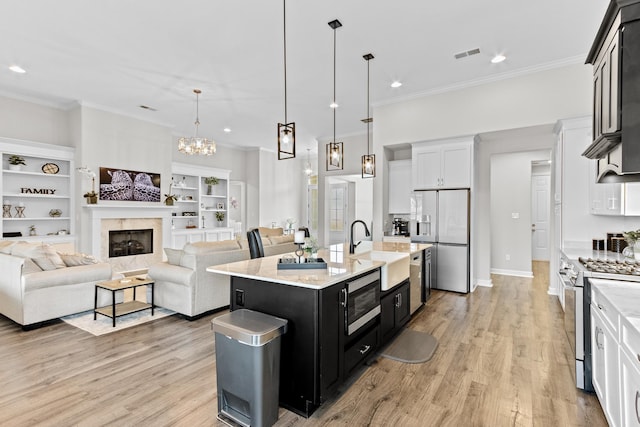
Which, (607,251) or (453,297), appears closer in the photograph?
(607,251)

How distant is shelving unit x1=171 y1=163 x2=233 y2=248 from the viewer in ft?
27.5

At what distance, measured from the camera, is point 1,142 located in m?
5.40

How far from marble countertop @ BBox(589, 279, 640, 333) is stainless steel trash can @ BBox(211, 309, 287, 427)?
1.74 m

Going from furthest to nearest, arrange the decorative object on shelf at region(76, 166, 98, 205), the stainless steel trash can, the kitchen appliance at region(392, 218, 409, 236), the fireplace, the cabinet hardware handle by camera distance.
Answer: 1. the fireplace
2. the kitchen appliance at region(392, 218, 409, 236)
3. the decorative object on shelf at region(76, 166, 98, 205)
4. the cabinet hardware handle
5. the stainless steel trash can

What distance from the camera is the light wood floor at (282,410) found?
2.09 meters

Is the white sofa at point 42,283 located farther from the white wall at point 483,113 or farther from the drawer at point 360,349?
the white wall at point 483,113

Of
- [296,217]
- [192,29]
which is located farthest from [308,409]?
[296,217]

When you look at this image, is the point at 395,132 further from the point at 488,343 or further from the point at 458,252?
the point at 488,343

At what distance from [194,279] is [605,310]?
3693 millimetres

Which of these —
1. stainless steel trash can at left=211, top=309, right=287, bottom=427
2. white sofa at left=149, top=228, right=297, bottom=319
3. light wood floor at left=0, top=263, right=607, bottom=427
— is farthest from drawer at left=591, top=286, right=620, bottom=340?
white sofa at left=149, top=228, right=297, bottom=319

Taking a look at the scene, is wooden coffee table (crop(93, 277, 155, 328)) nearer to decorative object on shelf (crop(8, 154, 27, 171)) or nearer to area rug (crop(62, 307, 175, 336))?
area rug (crop(62, 307, 175, 336))

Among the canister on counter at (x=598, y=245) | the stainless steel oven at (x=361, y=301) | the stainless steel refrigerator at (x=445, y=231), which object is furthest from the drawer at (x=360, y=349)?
the stainless steel refrigerator at (x=445, y=231)

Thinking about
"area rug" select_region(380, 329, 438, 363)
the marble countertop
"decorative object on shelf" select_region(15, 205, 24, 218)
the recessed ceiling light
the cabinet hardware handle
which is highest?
the recessed ceiling light

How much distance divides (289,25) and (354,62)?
3.99ft
